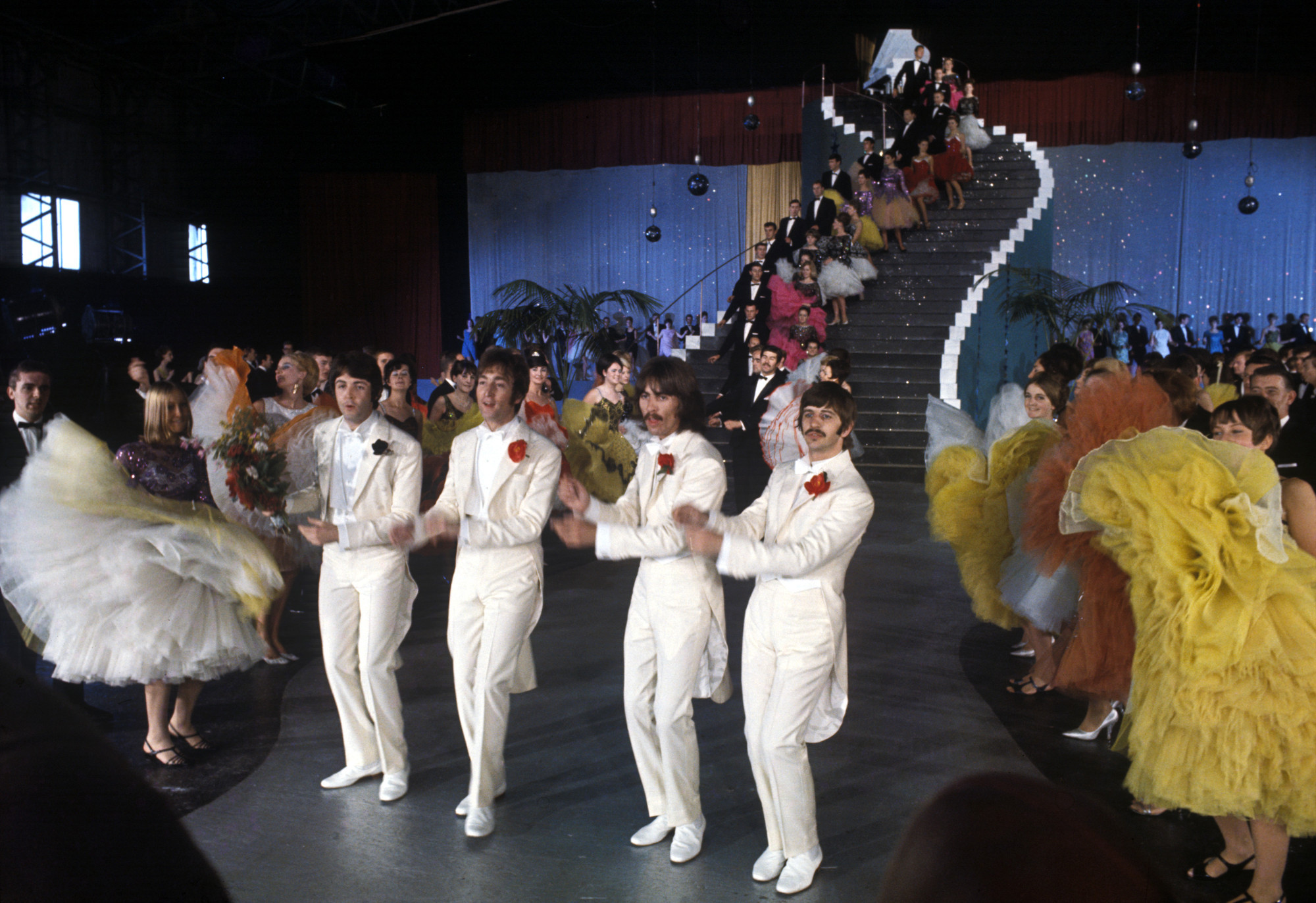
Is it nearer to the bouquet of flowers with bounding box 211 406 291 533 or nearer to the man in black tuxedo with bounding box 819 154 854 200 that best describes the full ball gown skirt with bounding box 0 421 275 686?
the bouquet of flowers with bounding box 211 406 291 533

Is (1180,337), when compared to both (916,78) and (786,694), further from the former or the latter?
(786,694)

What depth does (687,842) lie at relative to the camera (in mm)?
3168

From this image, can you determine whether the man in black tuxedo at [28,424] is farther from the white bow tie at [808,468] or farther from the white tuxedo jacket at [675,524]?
the white bow tie at [808,468]

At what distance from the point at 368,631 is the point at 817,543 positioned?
5.62ft

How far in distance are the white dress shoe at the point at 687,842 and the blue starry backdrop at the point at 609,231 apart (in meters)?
18.3

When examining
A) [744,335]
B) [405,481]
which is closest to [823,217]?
[744,335]

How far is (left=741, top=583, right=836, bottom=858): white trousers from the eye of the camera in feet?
9.43

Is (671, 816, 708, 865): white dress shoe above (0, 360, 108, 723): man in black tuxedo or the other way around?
the other way around

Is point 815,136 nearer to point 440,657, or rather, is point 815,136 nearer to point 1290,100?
point 1290,100

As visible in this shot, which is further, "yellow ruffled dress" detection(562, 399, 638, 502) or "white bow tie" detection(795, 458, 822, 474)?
"yellow ruffled dress" detection(562, 399, 638, 502)

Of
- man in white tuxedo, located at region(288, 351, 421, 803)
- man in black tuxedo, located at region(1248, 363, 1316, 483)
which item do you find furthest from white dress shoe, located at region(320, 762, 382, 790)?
man in black tuxedo, located at region(1248, 363, 1316, 483)

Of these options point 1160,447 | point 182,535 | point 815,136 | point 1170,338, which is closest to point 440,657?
point 182,535

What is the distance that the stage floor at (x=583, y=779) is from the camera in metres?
3.05

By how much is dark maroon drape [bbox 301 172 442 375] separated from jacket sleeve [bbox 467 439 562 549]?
1928 cm
